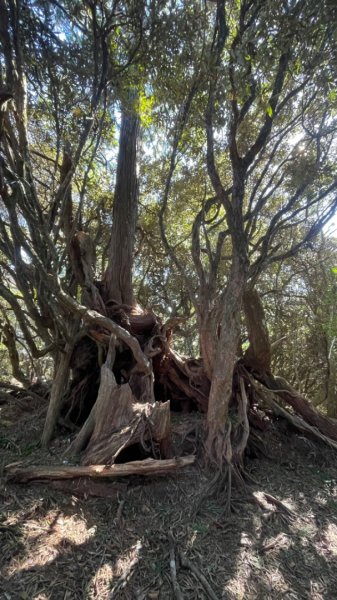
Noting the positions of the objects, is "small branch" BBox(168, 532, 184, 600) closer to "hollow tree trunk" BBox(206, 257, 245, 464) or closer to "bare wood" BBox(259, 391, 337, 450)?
"hollow tree trunk" BBox(206, 257, 245, 464)

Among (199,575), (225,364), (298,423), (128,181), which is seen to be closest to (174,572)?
(199,575)

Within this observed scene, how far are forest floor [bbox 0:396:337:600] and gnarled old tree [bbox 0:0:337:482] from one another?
0.40 metres

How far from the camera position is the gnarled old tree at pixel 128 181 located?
10.3 feet

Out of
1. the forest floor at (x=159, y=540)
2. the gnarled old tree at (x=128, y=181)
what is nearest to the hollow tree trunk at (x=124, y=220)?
the gnarled old tree at (x=128, y=181)

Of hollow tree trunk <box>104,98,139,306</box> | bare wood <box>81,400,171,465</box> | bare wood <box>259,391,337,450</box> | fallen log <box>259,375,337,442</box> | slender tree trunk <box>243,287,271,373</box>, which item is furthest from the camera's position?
hollow tree trunk <box>104,98,139,306</box>

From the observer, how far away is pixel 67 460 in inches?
134

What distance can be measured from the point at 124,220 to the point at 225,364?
2.93m

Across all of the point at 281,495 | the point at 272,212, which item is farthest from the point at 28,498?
the point at 272,212

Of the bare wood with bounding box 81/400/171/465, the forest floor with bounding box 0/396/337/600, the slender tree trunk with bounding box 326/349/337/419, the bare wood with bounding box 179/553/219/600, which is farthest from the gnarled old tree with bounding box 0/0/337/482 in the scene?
the slender tree trunk with bounding box 326/349/337/419

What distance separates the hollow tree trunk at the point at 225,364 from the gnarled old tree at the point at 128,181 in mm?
15

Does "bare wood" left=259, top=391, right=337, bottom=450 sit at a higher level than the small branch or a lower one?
higher

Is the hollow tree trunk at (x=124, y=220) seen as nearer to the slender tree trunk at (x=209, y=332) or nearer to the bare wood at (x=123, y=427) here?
the slender tree trunk at (x=209, y=332)

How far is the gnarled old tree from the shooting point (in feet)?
10.3

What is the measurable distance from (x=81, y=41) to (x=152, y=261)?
15.3ft
